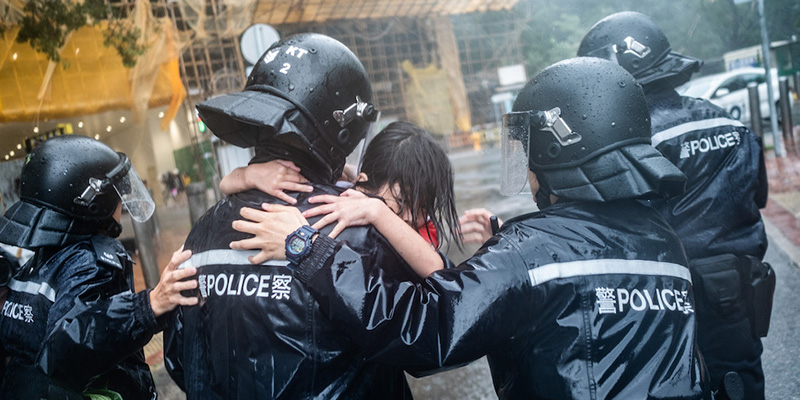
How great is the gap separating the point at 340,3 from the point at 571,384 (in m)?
13.4

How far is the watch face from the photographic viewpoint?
1.46 m

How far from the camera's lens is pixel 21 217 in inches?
90.7

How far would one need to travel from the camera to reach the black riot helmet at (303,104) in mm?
1677

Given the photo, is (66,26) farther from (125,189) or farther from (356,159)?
(356,159)

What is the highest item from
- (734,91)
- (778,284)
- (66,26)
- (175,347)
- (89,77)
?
(66,26)

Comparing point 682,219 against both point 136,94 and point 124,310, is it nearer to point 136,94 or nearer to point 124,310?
point 124,310

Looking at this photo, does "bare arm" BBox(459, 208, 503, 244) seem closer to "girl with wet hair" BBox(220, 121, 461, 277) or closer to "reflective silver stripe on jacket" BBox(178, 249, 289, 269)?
"girl with wet hair" BBox(220, 121, 461, 277)

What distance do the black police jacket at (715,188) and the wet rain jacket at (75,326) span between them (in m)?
2.18

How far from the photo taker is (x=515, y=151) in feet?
5.95

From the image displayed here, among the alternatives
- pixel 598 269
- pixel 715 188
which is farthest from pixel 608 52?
pixel 598 269

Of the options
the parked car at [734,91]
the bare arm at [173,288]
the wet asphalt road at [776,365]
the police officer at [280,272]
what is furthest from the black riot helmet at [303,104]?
the parked car at [734,91]

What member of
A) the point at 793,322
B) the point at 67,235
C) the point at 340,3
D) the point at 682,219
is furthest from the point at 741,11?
the point at 67,235

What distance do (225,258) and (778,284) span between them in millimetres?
5288

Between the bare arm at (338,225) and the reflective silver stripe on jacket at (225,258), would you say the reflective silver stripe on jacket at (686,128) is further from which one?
the reflective silver stripe on jacket at (225,258)
